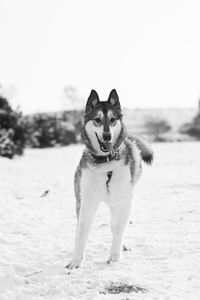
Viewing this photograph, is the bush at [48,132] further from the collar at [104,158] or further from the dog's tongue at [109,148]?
the dog's tongue at [109,148]

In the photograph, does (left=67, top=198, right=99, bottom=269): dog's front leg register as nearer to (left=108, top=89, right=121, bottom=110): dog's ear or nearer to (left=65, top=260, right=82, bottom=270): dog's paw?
(left=65, top=260, right=82, bottom=270): dog's paw

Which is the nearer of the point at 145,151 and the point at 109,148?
the point at 109,148

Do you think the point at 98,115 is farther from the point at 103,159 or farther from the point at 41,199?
the point at 41,199

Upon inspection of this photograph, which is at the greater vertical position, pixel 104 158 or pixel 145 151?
pixel 104 158

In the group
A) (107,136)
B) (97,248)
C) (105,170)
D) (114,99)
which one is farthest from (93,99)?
(97,248)

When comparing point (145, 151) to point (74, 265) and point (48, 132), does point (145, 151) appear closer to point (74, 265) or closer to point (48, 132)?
point (74, 265)

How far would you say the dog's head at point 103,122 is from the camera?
5228mm

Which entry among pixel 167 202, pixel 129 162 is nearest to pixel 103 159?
pixel 129 162

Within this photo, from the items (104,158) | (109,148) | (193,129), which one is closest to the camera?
(109,148)

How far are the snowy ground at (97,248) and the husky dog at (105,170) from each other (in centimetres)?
46

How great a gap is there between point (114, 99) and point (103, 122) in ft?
1.67

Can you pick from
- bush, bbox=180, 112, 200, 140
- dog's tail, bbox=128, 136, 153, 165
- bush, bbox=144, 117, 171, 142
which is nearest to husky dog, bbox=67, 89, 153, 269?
dog's tail, bbox=128, 136, 153, 165

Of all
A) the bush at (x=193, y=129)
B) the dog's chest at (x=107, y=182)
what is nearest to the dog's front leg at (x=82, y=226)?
the dog's chest at (x=107, y=182)

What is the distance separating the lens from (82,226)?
5.50m
